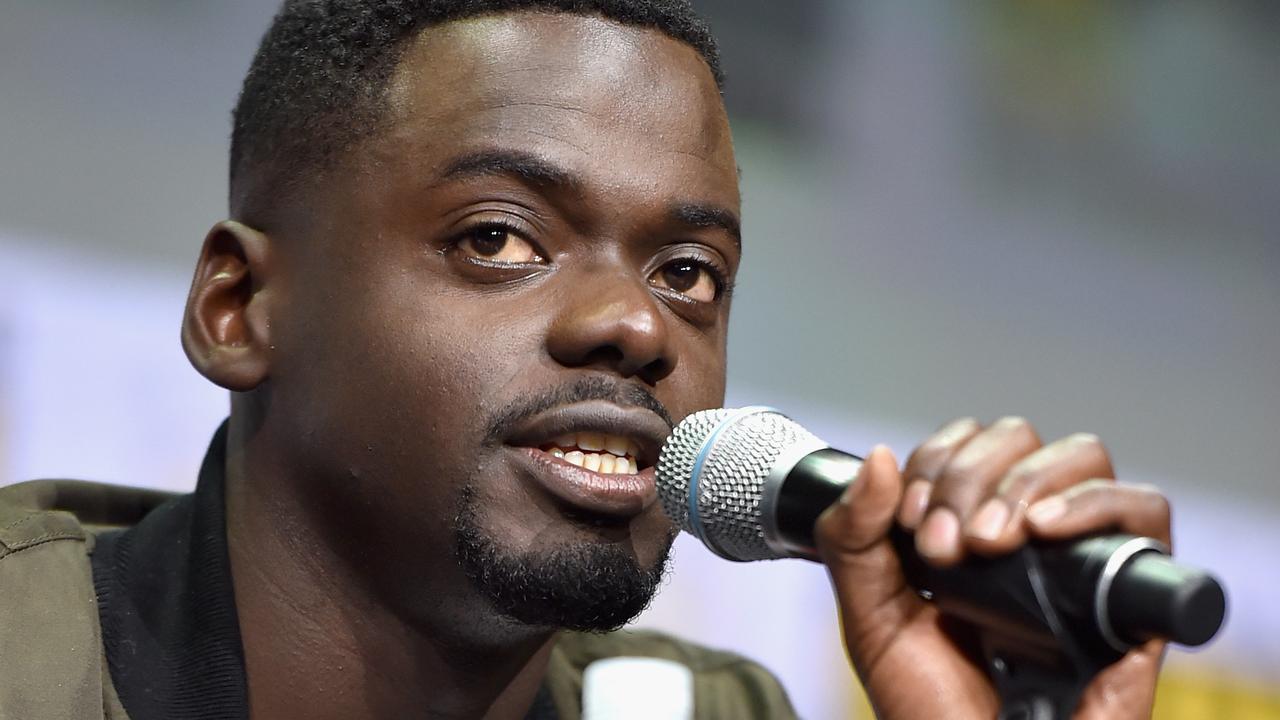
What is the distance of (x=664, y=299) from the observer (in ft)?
5.99

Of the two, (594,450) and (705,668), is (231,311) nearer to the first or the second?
(594,450)

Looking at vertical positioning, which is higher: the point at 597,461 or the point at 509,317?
the point at 509,317

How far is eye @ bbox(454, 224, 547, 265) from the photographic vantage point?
1715mm

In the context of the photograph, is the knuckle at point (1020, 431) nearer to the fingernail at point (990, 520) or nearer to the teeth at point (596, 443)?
the fingernail at point (990, 520)

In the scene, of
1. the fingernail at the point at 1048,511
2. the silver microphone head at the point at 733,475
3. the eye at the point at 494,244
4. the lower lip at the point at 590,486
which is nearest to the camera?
the fingernail at the point at 1048,511

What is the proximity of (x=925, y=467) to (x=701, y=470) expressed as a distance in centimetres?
27

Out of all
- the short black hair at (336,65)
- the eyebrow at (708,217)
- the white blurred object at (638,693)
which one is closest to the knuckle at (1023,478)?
the white blurred object at (638,693)

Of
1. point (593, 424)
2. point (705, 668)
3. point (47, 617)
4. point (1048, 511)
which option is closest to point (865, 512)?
point (1048, 511)

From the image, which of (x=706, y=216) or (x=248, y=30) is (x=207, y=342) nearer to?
(x=706, y=216)

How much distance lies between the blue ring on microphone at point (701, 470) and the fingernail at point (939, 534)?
Result: 265mm

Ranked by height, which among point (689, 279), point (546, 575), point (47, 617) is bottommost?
point (47, 617)

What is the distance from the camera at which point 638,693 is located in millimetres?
1646

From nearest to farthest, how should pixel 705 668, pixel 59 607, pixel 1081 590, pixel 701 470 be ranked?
pixel 1081 590 < pixel 701 470 < pixel 59 607 < pixel 705 668

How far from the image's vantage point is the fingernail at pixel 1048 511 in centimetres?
106
